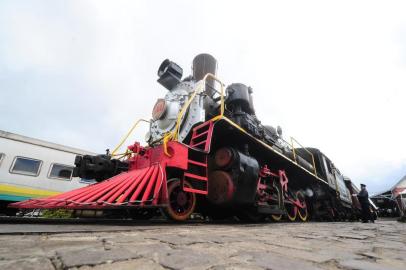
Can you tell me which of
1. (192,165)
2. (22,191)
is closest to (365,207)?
(192,165)

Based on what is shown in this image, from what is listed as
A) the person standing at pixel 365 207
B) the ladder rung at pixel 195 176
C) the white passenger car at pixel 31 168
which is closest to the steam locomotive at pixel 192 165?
the ladder rung at pixel 195 176

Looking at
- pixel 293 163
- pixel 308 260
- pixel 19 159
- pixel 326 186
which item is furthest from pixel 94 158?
pixel 326 186

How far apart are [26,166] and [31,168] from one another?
0.47 feet

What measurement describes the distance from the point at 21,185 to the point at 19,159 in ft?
2.57

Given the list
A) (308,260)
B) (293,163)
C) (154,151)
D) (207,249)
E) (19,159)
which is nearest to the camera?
(308,260)

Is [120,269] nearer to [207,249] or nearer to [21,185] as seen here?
[207,249]

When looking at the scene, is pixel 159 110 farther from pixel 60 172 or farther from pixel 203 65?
pixel 60 172

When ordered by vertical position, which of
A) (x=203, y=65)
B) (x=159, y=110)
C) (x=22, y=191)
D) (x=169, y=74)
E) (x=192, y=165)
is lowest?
(x=22, y=191)

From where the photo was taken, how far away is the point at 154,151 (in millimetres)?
3984

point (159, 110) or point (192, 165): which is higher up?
point (159, 110)

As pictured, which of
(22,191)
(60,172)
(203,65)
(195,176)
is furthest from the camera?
(60,172)

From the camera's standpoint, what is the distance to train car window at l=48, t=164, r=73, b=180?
7629 mm

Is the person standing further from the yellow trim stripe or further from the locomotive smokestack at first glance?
the yellow trim stripe

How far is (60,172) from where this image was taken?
25.6 ft
